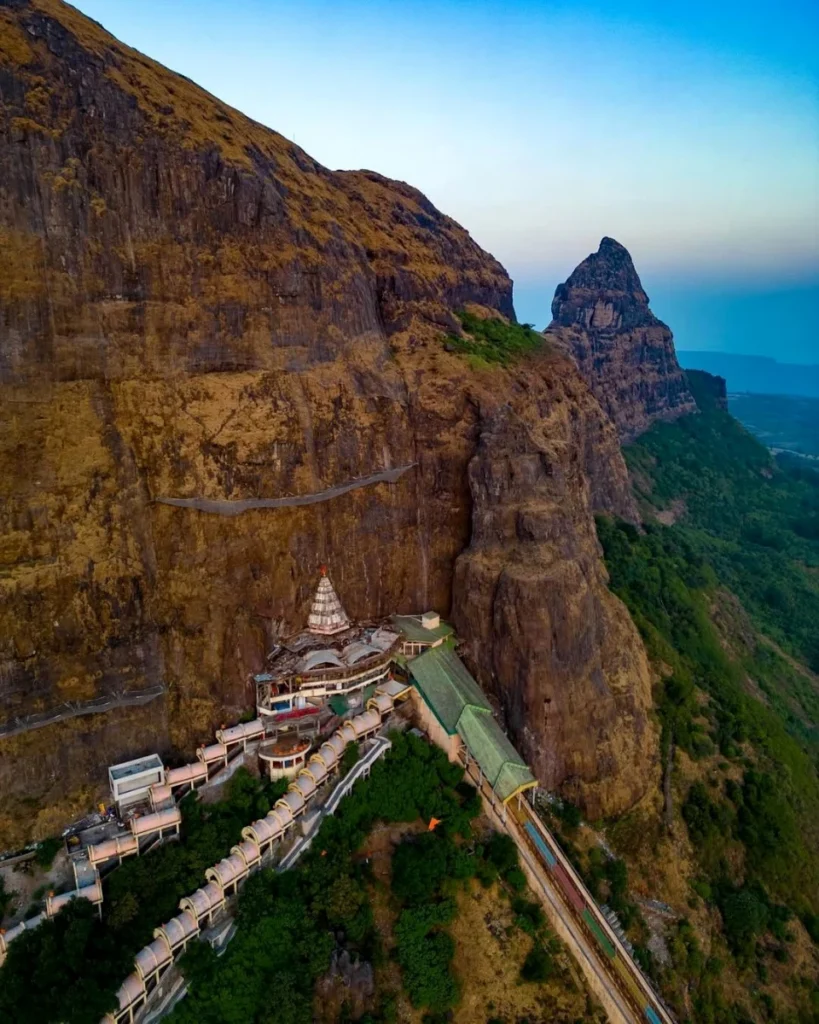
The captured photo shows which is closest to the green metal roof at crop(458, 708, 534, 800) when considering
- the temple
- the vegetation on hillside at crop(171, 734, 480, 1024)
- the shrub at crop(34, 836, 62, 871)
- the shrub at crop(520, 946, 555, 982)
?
the vegetation on hillside at crop(171, 734, 480, 1024)

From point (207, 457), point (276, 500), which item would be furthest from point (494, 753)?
point (207, 457)

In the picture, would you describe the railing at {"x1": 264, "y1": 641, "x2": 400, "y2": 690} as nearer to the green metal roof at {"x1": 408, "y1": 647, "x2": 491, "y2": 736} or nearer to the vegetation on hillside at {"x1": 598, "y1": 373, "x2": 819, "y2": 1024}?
the green metal roof at {"x1": 408, "y1": 647, "x2": 491, "y2": 736}

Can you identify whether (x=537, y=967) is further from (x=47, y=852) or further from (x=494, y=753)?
(x=47, y=852)

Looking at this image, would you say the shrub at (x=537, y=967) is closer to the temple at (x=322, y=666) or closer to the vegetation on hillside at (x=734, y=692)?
the vegetation on hillside at (x=734, y=692)

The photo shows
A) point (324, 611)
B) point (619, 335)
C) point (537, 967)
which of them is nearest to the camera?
point (537, 967)

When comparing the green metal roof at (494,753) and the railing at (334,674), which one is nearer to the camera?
the green metal roof at (494,753)

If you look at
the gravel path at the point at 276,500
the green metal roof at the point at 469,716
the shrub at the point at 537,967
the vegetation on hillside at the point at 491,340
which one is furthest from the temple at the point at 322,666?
the vegetation on hillside at the point at 491,340
